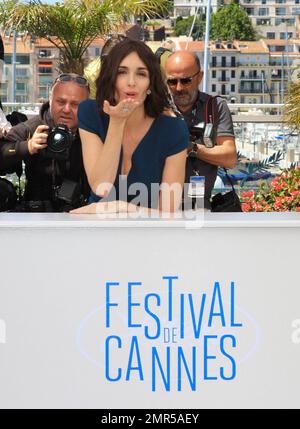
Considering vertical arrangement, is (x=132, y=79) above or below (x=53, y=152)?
above

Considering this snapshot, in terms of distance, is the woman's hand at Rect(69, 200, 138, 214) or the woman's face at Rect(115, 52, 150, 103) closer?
the woman's hand at Rect(69, 200, 138, 214)

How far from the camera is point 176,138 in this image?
3711 millimetres

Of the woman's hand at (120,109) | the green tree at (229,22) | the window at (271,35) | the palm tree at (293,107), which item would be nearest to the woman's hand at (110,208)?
the woman's hand at (120,109)

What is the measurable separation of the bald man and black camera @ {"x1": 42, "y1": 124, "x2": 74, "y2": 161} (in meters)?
0.68

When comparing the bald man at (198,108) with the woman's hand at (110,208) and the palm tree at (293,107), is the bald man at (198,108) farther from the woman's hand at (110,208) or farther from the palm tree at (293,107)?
the palm tree at (293,107)

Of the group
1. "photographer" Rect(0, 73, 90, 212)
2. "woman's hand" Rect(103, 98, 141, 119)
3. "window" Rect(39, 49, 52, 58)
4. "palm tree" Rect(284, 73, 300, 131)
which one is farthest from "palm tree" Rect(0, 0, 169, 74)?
"woman's hand" Rect(103, 98, 141, 119)

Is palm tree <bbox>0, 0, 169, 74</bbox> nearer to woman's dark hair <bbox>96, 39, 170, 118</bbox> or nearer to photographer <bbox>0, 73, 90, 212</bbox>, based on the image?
photographer <bbox>0, 73, 90, 212</bbox>

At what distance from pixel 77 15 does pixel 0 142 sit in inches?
296

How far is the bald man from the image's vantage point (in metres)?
4.52

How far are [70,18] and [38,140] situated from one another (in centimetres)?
766

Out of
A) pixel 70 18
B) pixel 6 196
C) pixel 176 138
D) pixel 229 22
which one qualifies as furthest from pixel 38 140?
pixel 229 22

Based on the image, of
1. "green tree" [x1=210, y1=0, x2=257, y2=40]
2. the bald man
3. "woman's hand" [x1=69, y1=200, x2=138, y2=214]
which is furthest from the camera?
"green tree" [x1=210, y1=0, x2=257, y2=40]

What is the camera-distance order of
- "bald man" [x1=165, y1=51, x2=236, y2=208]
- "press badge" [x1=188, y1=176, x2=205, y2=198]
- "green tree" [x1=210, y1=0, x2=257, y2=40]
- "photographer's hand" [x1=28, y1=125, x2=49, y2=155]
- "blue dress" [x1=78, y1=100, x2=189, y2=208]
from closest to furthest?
"blue dress" [x1=78, y1=100, x2=189, y2=208] → "press badge" [x1=188, y1=176, x2=205, y2=198] → "photographer's hand" [x1=28, y1=125, x2=49, y2=155] → "bald man" [x1=165, y1=51, x2=236, y2=208] → "green tree" [x1=210, y1=0, x2=257, y2=40]

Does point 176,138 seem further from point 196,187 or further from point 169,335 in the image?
point 169,335
